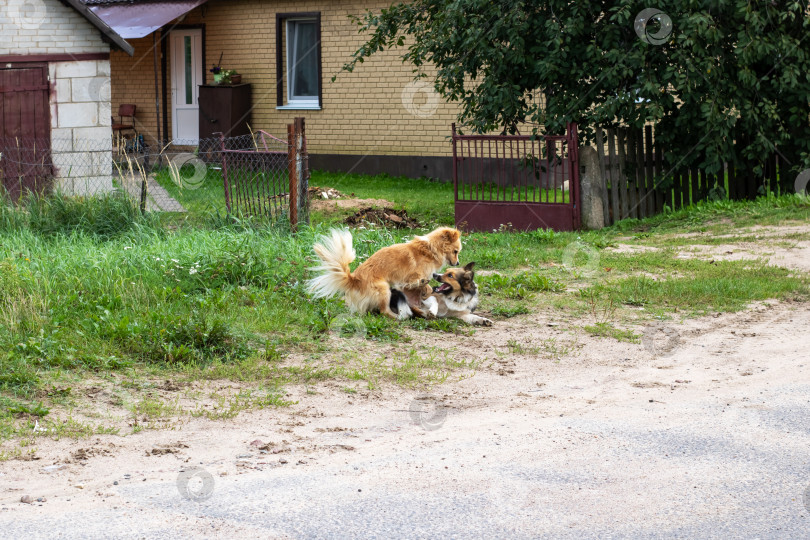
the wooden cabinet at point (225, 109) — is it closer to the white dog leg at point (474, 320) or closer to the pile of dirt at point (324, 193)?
the pile of dirt at point (324, 193)

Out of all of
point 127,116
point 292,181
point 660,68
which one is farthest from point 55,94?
point 127,116

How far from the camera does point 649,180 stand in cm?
1375

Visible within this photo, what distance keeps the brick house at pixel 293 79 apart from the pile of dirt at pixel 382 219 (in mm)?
5906

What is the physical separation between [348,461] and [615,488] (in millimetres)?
1381

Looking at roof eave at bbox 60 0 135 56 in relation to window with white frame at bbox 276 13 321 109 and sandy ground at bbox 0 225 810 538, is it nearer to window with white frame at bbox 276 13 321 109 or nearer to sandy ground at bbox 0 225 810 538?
window with white frame at bbox 276 13 321 109

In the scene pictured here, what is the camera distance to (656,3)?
1214 centimetres

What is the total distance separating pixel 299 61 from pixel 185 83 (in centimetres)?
351

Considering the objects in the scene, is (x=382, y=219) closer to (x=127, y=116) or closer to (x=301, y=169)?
(x=301, y=169)

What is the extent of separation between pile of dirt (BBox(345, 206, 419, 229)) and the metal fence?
1208 mm

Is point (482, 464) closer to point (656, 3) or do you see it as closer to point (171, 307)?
point (171, 307)

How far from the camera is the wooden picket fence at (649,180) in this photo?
13.4 metres

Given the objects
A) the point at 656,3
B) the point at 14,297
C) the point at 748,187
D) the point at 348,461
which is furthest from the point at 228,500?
the point at 748,187

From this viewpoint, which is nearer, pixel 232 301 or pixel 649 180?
pixel 232 301


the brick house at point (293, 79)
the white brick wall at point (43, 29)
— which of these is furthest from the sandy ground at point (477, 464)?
the brick house at point (293, 79)
